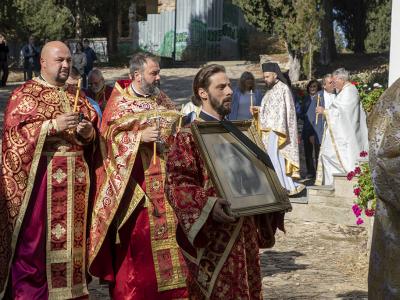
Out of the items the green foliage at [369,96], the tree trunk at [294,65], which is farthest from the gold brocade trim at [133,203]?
the tree trunk at [294,65]

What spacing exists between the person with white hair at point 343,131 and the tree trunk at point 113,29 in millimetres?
26382

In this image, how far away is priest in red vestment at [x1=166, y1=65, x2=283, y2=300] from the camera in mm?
4602

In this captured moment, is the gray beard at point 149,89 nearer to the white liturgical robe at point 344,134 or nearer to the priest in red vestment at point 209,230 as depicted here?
the priest in red vestment at point 209,230

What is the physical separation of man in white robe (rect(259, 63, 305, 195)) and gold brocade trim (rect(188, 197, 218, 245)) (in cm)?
701

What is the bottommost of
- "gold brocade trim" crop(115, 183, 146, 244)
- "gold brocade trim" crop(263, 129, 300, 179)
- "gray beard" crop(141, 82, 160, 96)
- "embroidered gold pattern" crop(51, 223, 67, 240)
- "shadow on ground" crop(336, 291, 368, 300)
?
"shadow on ground" crop(336, 291, 368, 300)

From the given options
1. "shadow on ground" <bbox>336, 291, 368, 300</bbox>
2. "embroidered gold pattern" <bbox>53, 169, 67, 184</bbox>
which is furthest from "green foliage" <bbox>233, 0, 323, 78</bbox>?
"embroidered gold pattern" <bbox>53, 169, 67, 184</bbox>

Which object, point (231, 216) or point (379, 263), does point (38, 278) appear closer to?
point (231, 216)

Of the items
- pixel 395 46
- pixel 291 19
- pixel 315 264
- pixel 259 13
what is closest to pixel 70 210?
pixel 315 264

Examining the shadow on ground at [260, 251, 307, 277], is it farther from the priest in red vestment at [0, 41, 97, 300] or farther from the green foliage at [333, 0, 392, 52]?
the green foliage at [333, 0, 392, 52]

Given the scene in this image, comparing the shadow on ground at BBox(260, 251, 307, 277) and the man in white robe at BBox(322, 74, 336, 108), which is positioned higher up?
the man in white robe at BBox(322, 74, 336, 108)

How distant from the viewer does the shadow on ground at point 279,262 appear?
28.5 ft

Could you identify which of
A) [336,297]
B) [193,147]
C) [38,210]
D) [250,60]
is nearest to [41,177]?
[38,210]

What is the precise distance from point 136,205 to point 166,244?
0.39 metres

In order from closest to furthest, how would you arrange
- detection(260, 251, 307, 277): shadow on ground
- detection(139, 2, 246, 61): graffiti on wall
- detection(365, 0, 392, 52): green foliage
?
1. detection(260, 251, 307, 277): shadow on ground
2. detection(139, 2, 246, 61): graffiti on wall
3. detection(365, 0, 392, 52): green foliage
